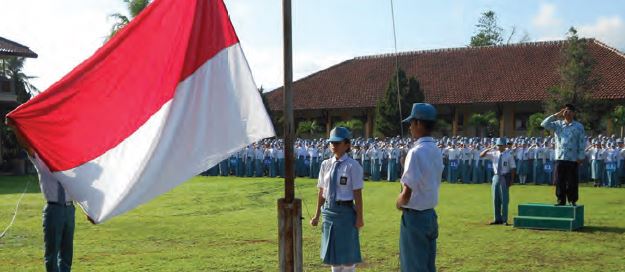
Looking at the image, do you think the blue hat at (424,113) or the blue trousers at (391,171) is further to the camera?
the blue trousers at (391,171)

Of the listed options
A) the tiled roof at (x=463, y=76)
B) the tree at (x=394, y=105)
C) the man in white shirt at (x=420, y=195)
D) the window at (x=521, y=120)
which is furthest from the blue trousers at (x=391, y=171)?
the man in white shirt at (x=420, y=195)

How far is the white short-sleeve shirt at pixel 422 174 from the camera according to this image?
5.49 m

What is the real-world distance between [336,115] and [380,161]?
14.3 metres

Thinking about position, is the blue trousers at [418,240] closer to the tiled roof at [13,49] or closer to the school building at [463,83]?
the tiled roof at [13,49]

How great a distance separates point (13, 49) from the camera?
103 feet

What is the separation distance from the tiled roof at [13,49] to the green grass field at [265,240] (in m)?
14.7

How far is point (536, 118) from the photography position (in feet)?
103

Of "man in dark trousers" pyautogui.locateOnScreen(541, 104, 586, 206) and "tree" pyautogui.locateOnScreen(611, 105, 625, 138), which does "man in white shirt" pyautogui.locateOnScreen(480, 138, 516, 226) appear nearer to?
"man in dark trousers" pyautogui.locateOnScreen(541, 104, 586, 206)

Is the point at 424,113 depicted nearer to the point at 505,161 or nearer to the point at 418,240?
the point at 418,240

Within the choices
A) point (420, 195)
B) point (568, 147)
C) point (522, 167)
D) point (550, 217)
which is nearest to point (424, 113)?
point (420, 195)

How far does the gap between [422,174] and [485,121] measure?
1219 inches

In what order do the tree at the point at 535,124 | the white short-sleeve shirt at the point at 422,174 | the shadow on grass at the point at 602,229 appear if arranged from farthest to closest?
the tree at the point at 535,124
the shadow on grass at the point at 602,229
the white short-sleeve shirt at the point at 422,174

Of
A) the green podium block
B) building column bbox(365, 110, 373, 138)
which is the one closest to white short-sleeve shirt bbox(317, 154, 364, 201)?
the green podium block

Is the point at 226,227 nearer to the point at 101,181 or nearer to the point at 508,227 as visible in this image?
the point at 508,227
